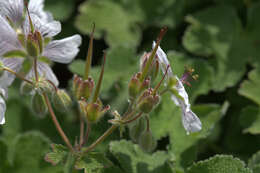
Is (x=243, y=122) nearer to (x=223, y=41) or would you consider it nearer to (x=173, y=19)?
(x=223, y=41)

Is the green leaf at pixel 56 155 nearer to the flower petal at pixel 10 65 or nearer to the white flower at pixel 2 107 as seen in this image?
the white flower at pixel 2 107

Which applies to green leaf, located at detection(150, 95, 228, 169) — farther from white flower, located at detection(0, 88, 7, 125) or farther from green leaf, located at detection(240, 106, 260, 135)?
white flower, located at detection(0, 88, 7, 125)

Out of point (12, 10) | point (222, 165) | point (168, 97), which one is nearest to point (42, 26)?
point (12, 10)

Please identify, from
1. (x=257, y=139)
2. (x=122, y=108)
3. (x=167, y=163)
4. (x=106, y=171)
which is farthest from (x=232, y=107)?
(x=106, y=171)

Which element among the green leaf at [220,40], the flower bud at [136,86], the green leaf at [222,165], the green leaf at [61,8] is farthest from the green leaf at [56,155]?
the green leaf at [61,8]

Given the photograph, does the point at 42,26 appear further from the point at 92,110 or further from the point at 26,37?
the point at 92,110

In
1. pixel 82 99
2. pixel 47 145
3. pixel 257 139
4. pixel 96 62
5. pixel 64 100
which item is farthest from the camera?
pixel 96 62
